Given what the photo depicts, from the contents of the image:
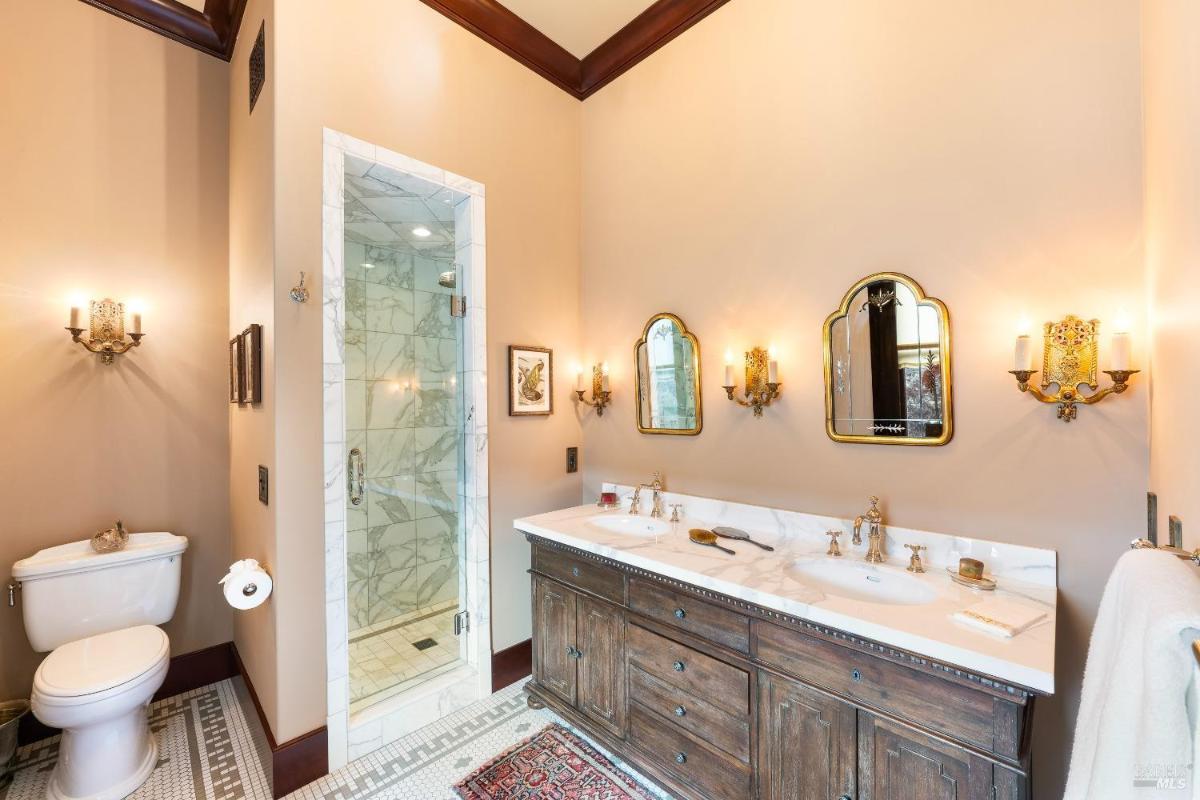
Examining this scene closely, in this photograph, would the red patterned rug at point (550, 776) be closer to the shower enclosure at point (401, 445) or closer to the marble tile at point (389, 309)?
the shower enclosure at point (401, 445)

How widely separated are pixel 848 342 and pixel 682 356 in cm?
79

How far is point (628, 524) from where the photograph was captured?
2.51 meters

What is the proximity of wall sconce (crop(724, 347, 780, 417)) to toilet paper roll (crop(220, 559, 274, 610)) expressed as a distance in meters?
2.07

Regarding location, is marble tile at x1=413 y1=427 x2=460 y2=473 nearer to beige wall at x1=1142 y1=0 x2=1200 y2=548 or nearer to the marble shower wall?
the marble shower wall

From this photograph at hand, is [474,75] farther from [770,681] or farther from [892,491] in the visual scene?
[770,681]

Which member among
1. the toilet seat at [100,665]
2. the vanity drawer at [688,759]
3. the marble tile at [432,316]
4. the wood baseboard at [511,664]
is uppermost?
the marble tile at [432,316]

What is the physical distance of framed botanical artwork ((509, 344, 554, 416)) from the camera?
264 centimetres

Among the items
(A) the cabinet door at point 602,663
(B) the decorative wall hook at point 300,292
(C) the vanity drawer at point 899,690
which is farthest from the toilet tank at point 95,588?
(C) the vanity drawer at point 899,690

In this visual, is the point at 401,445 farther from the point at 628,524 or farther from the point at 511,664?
the point at 628,524

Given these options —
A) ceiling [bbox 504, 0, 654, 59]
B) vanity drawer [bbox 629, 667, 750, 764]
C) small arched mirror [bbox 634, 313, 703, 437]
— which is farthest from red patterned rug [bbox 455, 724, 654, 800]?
ceiling [bbox 504, 0, 654, 59]

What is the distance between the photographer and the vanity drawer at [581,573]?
2008 mm

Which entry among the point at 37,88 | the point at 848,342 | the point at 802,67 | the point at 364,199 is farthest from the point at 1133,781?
the point at 37,88

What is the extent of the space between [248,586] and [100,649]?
0.74 meters

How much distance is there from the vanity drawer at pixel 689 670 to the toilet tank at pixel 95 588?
2.20 metres
